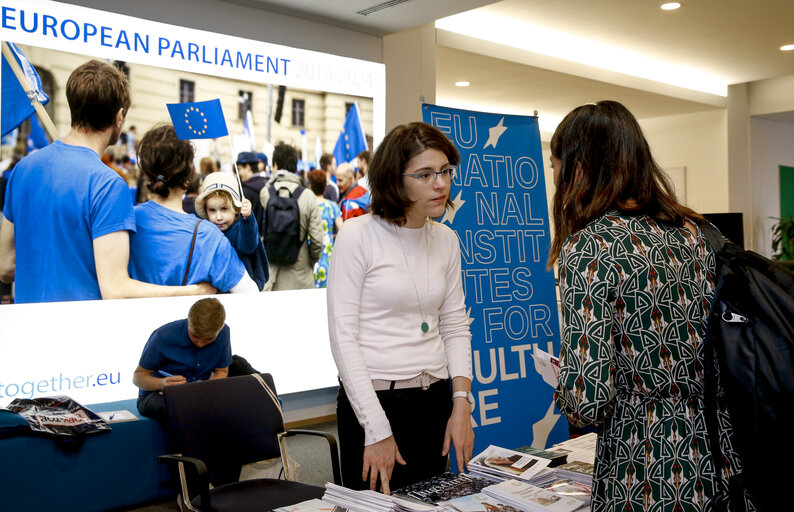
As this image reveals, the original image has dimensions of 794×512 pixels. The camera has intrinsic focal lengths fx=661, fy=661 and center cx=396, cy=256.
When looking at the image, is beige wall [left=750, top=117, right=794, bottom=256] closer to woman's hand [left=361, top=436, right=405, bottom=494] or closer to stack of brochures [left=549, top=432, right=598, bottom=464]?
stack of brochures [left=549, top=432, right=598, bottom=464]

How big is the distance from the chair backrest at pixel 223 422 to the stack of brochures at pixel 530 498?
4.15 feet

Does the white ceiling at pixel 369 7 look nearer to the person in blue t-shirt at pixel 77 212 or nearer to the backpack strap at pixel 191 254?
the person in blue t-shirt at pixel 77 212

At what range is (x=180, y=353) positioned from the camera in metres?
3.76

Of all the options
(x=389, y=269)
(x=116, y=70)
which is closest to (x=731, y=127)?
(x=116, y=70)

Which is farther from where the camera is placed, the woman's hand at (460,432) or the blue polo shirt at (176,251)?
the blue polo shirt at (176,251)

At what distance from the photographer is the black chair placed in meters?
2.29

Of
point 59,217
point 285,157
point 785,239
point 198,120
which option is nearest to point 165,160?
point 198,120

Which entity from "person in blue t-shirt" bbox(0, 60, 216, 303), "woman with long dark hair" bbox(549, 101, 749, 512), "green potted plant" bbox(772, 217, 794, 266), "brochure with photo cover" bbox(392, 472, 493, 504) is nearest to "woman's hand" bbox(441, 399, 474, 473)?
"brochure with photo cover" bbox(392, 472, 493, 504)

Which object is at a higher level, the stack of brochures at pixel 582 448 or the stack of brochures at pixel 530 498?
the stack of brochures at pixel 530 498

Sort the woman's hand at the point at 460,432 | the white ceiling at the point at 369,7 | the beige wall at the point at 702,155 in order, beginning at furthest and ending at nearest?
the beige wall at the point at 702,155 < the white ceiling at the point at 369,7 < the woman's hand at the point at 460,432

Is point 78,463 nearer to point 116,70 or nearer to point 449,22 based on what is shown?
point 116,70

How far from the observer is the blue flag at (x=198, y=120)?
14.6 feet

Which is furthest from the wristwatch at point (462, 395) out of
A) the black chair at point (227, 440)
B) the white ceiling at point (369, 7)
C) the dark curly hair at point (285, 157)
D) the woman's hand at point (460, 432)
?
the white ceiling at point (369, 7)

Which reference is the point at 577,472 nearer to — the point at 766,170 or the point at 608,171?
the point at 608,171
